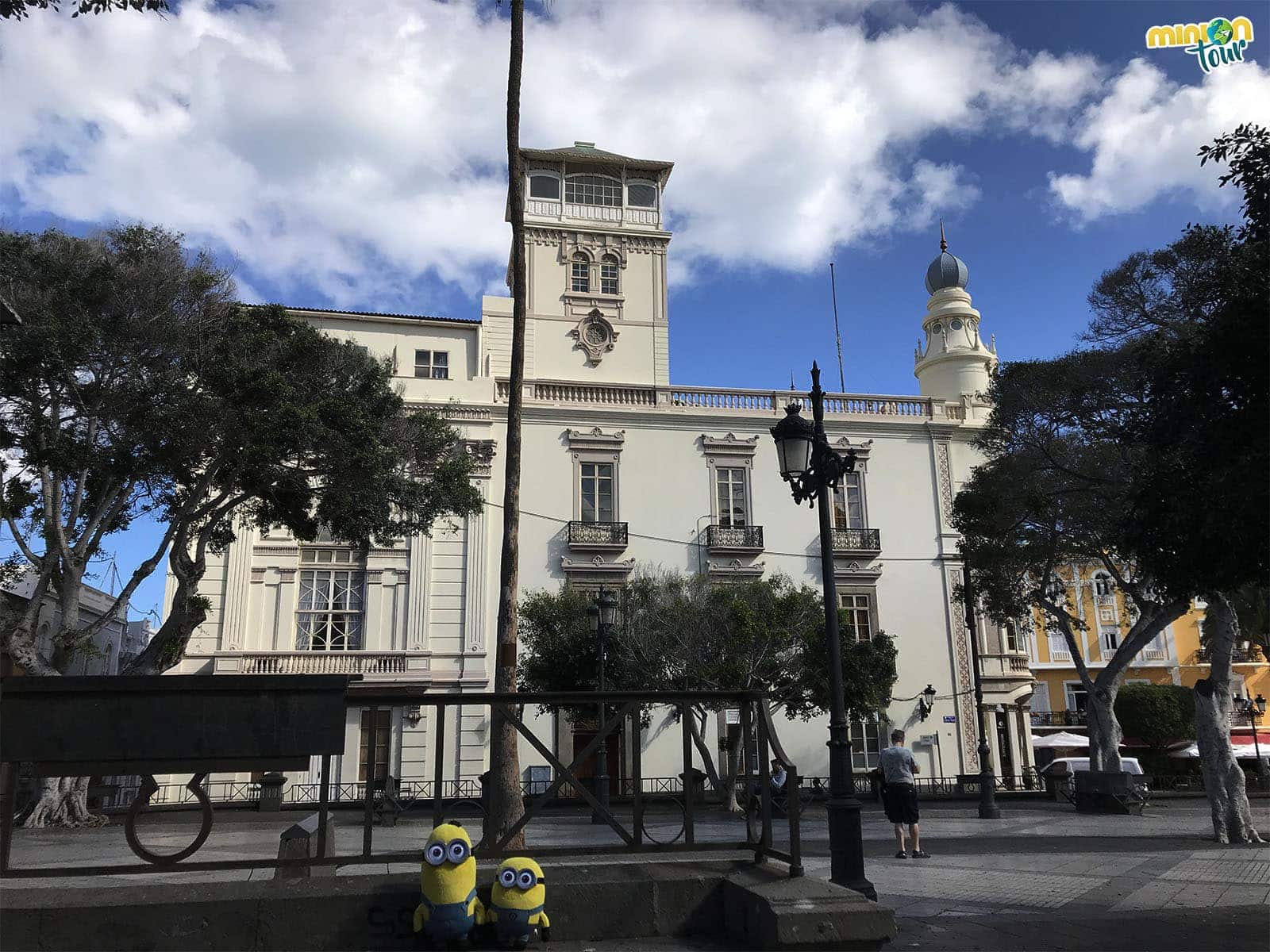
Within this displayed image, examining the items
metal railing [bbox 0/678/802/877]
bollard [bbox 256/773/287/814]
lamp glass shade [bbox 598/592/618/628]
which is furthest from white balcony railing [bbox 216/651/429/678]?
metal railing [bbox 0/678/802/877]

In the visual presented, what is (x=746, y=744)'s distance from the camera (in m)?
5.46

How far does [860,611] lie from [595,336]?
12.5 m

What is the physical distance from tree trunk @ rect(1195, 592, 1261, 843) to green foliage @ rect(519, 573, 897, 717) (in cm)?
1030

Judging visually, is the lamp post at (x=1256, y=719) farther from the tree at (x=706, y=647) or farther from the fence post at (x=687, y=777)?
the fence post at (x=687, y=777)

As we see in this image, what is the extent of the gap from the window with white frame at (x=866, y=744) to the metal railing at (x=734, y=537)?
6.15 meters

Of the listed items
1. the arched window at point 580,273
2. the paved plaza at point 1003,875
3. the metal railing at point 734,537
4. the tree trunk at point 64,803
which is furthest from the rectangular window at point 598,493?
the tree trunk at point 64,803

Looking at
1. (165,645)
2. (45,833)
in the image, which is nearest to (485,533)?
(165,645)

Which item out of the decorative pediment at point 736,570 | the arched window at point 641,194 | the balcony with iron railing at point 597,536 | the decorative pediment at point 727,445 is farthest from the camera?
the arched window at point 641,194

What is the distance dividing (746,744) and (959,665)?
89.2 ft

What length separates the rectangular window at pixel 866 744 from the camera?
29312mm

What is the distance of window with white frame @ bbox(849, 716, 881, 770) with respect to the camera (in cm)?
2928

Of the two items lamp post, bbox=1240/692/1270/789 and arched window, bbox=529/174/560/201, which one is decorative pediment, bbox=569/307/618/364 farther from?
lamp post, bbox=1240/692/1270/789

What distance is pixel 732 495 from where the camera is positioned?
30.9 meters

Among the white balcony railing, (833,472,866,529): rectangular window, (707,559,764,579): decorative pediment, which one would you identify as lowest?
the white balcony railing
